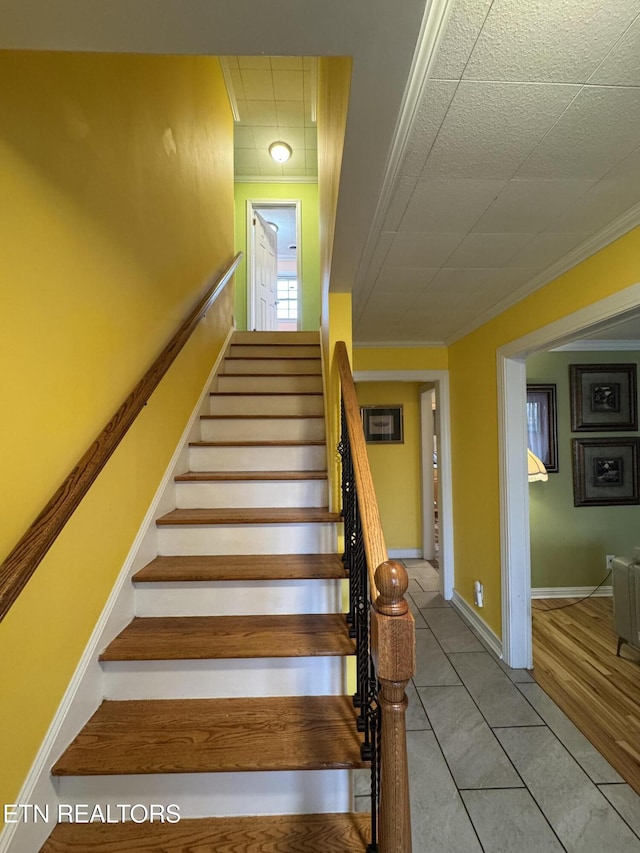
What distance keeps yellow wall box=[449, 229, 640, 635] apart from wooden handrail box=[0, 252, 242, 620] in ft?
6.47

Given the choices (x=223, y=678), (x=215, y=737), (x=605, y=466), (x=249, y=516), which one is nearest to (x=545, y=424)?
(x=605, y=466)

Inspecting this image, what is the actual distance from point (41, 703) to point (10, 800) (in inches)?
A: 7.8

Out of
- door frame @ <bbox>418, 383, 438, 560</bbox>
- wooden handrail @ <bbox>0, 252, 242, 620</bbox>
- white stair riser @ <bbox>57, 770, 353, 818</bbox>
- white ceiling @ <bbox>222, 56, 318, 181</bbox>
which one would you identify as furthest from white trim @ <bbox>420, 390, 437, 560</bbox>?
white stair riser @ <bbox>57, 770, 353, 818</bbox>

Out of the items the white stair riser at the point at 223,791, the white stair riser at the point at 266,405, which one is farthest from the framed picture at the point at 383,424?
the white stair riser at the point at 223,791

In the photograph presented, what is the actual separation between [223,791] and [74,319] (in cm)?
149

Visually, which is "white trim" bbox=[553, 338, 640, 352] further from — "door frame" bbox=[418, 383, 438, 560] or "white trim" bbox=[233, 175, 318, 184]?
"white trim" bbox=[233, 175, 318, 184]

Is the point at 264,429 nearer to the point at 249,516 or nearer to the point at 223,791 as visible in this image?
the point at 249,516

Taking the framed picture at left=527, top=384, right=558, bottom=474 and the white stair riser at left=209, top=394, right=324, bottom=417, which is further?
the framed picture at left=527, top=384, right=558, bottom=474

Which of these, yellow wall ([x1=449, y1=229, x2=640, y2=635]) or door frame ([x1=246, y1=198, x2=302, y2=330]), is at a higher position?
door frame ([x1=246, y1=198, x2=302, y2=330])

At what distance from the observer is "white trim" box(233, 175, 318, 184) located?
489 cm

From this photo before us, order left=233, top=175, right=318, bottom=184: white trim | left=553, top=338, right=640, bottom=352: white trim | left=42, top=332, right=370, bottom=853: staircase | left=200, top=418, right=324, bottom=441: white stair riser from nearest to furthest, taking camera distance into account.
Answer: left=42, top=332, right=370, bottom=853: staircase → left=200, top=418, right=324, bottom=441: white stair riser → left=553, top=338, right=640, bottom=352: white trim → left=233, top=175, right=318, bottom=184: white trim

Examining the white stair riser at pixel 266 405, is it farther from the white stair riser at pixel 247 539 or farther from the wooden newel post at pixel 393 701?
the wooden newel post at pixel 393 701

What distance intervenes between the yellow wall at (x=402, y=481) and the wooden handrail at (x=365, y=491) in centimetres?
342

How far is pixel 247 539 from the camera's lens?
1.89m
